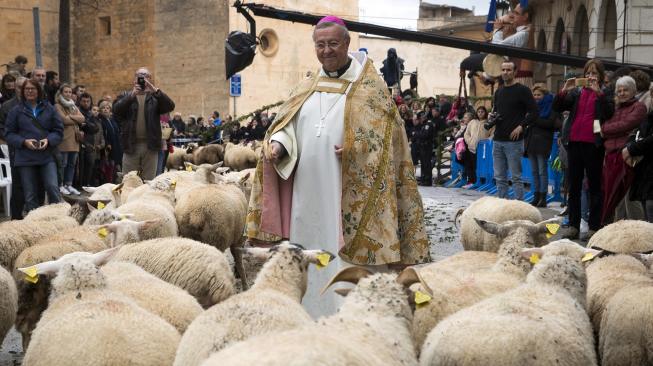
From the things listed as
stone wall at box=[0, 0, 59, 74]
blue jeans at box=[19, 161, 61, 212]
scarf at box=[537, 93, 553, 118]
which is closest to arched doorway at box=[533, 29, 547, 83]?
scarf at box=[537, 93, 553, 118]

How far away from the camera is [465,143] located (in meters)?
16.8

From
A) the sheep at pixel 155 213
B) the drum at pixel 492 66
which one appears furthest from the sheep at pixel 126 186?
the drum at pixel 492 66

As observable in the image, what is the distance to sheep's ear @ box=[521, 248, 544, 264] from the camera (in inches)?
194

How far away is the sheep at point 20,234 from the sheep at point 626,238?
425 cm

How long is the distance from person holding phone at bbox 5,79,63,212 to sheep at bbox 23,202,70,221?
1328mm

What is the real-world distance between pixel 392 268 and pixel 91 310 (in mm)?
1910

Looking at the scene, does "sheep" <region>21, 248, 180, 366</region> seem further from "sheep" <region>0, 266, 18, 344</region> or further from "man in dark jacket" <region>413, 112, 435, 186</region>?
"man in dark jacket" <region>413, 112, 435, 186</region>

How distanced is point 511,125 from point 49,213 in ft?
19.4

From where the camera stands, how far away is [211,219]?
7.56 metres

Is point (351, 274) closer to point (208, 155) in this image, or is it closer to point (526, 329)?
point (526, 329)

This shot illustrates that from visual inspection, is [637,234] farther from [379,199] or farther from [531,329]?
[531,329]

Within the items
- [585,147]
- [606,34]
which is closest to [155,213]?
[585,147]

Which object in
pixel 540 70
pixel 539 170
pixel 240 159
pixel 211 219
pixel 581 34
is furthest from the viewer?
pixel 540 70

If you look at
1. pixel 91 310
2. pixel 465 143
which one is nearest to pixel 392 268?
pixel 91 310
